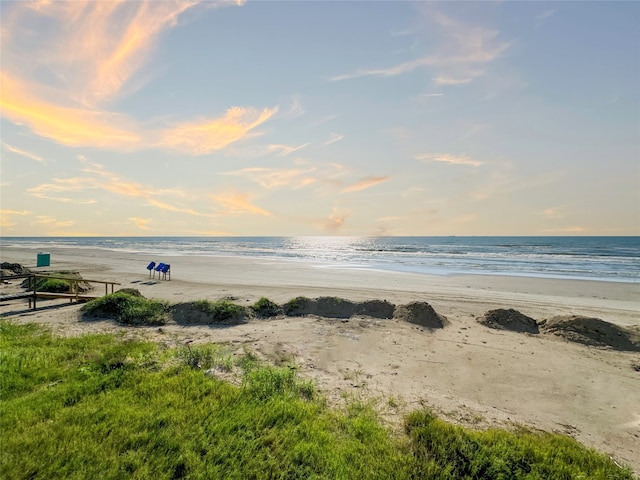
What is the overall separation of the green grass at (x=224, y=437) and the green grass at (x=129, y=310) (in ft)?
17.2

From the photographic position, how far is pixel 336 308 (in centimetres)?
1396

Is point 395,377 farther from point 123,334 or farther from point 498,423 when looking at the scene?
point 123,334

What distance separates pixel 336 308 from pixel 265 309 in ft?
9.95

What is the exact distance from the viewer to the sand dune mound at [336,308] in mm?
13531

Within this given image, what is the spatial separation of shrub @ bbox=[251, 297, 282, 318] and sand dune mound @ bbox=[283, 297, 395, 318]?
0.42m

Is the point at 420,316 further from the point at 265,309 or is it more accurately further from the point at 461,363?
the point at 265,309

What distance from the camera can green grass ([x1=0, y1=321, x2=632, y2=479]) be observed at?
4.12 metres

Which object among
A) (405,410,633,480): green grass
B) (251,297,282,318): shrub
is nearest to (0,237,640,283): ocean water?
(251,297,282,318): shrub

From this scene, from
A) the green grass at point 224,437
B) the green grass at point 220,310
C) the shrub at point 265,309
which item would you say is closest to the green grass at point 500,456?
the green grass at point 224,437

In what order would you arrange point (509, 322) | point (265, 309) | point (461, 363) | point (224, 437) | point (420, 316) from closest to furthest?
1. point (224, 437)
2. point (461, 363)
3. point (509, 322)
4. point (420, 316)
5. point (265, 309)

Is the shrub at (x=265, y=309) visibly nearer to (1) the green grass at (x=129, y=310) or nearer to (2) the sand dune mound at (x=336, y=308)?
(2) the sand dune mound at (x=336, y=308)

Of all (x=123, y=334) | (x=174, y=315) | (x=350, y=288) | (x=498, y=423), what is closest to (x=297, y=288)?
(x=350, y=288)

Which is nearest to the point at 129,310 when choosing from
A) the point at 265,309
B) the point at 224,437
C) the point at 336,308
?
the point at 265,309

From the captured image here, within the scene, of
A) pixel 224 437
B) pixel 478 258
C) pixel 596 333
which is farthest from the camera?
pixel 478 258
